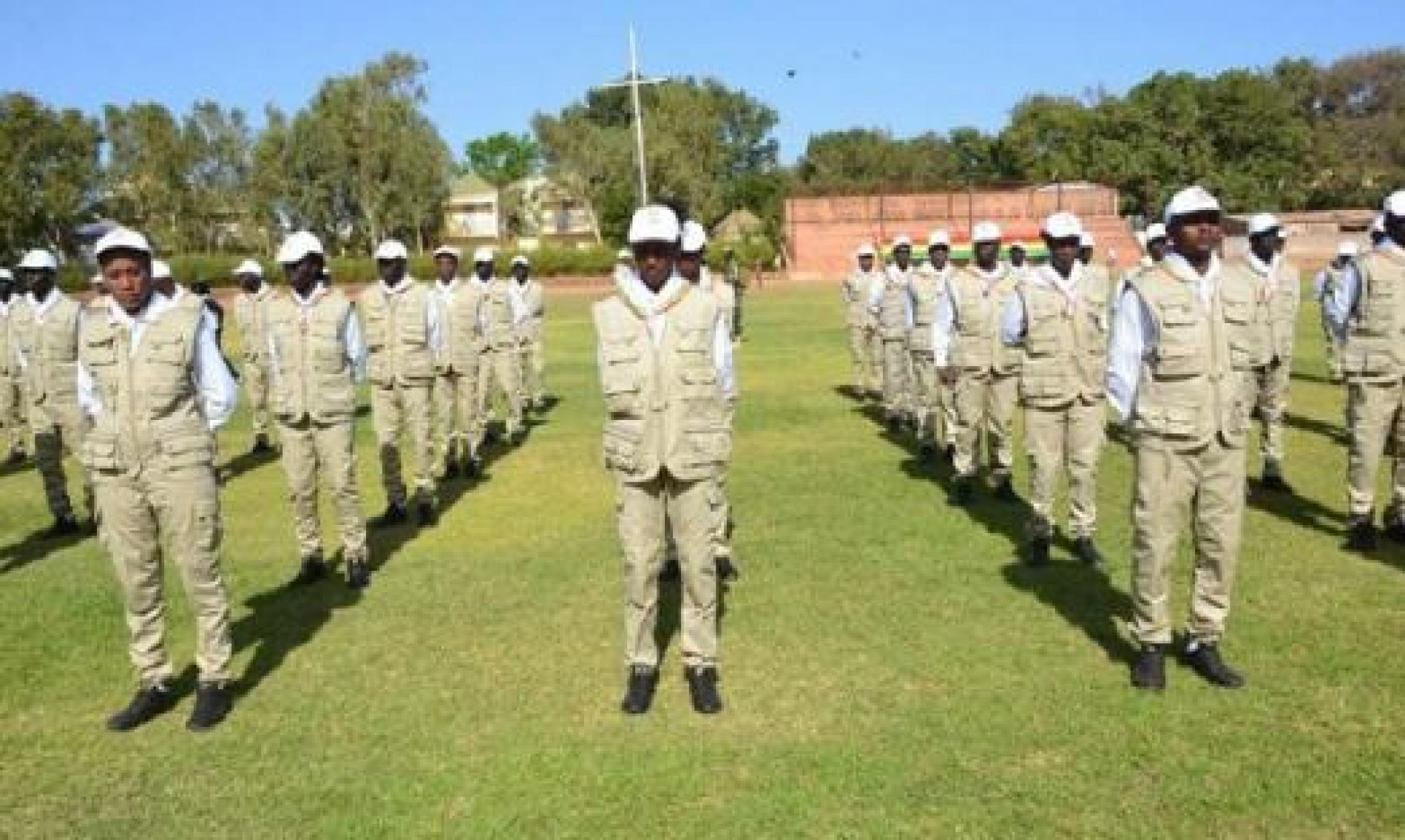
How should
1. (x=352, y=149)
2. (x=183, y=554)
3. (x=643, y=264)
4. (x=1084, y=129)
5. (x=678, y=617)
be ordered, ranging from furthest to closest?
(x=1084, y=129) → (x=352, y=149) → (x=678, y=617) → (x=183, y=554) → (x=643, y=264)

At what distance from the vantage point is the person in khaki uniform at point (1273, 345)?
10.2m

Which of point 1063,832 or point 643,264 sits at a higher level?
point 643,264

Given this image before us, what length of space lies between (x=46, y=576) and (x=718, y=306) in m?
6.59

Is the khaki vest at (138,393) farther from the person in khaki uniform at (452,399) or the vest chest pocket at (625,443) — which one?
the person in khaki uniform at (452,399)

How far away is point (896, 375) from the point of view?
1409 centimetres

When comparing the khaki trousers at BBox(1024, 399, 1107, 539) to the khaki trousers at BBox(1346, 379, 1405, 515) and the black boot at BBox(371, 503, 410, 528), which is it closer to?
the khaki trousers at BBox(1346, 379, 1405, 515)

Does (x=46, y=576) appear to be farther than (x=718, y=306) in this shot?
Yes

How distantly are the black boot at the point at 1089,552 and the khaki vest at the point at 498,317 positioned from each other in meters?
8.21

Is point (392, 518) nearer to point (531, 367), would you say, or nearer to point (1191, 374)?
point (531, 367)

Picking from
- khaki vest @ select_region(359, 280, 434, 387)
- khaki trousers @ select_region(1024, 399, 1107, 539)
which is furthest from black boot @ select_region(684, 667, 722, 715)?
khaki vest @ select_region(359, 280, 434, 387)

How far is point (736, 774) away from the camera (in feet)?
16.7

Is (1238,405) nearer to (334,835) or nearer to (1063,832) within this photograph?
(1063,832)

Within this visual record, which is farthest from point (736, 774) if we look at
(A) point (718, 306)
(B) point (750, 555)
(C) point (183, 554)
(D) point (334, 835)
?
(B) point (750, 555)

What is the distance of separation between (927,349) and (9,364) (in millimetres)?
10205
